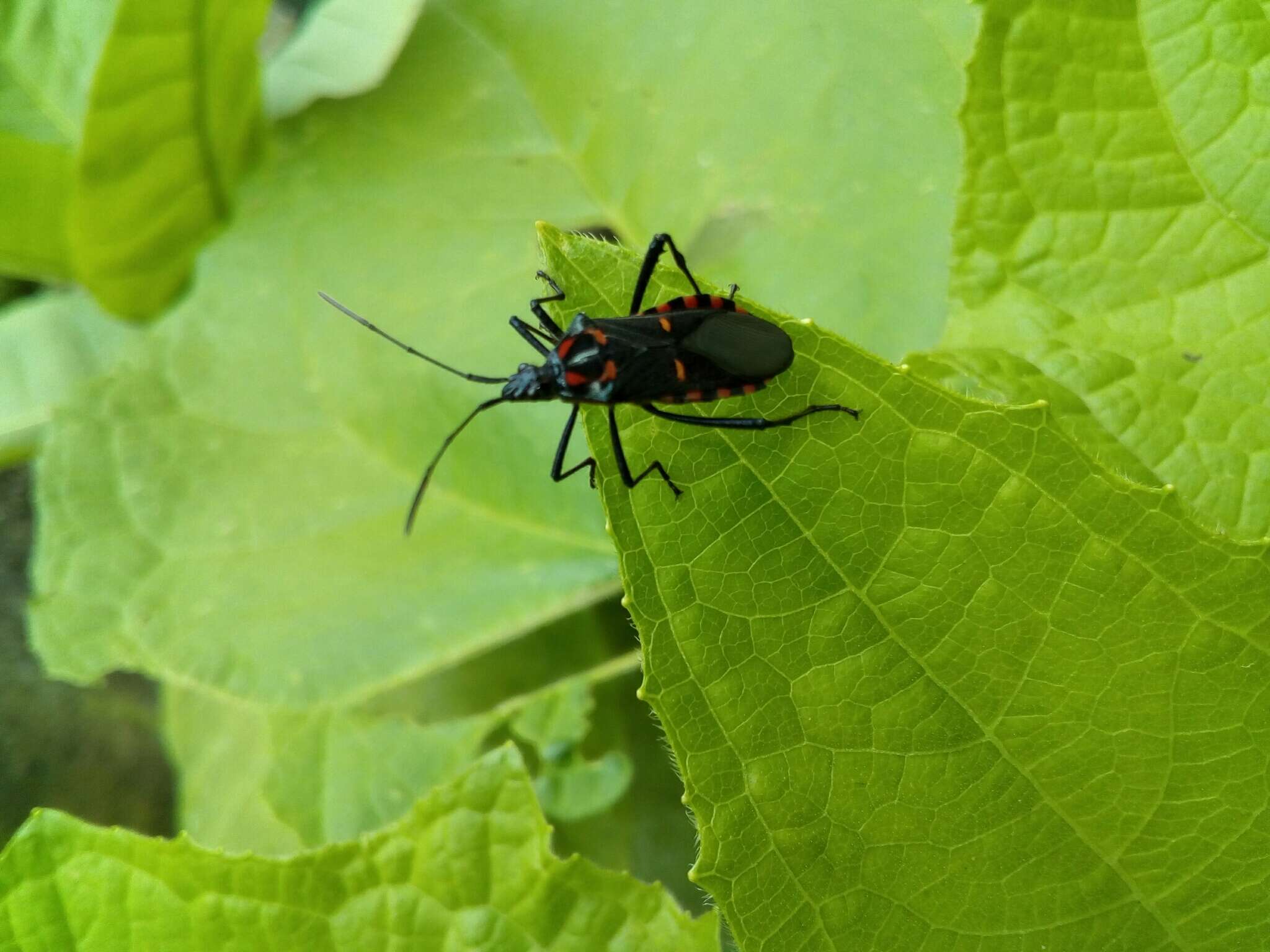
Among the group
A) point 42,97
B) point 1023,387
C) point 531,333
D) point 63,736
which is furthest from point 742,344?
point 63,736

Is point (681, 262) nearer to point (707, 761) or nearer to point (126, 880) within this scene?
point (707, 761)

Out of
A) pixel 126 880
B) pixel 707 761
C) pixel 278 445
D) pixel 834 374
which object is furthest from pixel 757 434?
pixel 278 445

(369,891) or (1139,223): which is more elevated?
(1139,223)

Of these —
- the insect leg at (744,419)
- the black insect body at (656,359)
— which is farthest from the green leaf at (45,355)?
the insect leg at (744,419)

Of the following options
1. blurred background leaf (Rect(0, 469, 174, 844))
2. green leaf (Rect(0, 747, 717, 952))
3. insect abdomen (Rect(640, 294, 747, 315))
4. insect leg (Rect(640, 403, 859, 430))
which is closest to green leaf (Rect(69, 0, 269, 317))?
blurred background leaf (Rect(0, 469, 174, 844))

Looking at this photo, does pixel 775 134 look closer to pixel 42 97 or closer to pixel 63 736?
pixel 42 97

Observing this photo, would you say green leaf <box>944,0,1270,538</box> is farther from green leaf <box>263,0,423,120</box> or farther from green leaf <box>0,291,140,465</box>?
green leaf <box>0,291,140,465</box>
